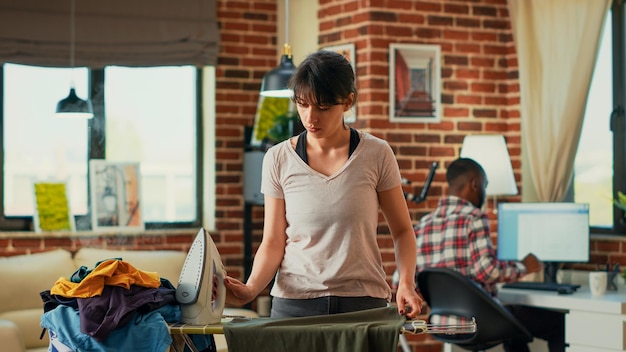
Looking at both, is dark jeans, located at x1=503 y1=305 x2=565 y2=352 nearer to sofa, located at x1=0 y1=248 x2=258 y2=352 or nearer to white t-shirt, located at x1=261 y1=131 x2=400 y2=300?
sofa, located at x1=0 y1=248 x2=258 y2=352

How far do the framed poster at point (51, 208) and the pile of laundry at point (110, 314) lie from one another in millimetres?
3877

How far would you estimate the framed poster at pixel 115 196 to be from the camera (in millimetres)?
6691

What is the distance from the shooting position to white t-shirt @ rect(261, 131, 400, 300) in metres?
2.77

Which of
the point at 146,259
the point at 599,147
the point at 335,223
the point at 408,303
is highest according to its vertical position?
the point at 599,147

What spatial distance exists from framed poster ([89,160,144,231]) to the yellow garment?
3.98 meters

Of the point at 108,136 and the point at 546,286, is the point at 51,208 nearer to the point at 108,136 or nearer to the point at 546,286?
the point at 108,136

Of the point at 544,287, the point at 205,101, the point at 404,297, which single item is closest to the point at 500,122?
the point at 544,287

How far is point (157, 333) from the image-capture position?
267cm

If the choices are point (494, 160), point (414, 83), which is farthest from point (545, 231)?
point (414, 83)

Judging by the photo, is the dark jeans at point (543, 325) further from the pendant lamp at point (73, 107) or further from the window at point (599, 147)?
the pendant lamp at point (73, 107)

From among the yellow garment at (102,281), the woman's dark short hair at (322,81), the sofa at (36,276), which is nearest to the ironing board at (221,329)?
the yellow garment at (102,281)

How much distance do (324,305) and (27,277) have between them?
3.53m

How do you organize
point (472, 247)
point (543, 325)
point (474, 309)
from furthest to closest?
1. point (543, 325)
2. point (472, 247)
3. point (474, 309)

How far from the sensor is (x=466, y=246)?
202 inches
